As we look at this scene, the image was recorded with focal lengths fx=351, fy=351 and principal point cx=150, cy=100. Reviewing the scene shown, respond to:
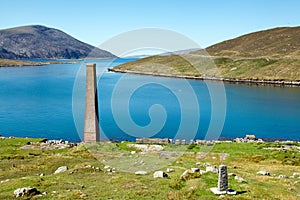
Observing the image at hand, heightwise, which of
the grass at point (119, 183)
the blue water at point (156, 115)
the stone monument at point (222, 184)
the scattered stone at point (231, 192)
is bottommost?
the blue water at point (156, 115)

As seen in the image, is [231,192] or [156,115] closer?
[231,192]

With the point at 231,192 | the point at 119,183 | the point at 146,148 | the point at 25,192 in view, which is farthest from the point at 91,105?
the point at 231,192

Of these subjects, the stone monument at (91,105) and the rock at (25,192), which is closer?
the rock at (25,192)

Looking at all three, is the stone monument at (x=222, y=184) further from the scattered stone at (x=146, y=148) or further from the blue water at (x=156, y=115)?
the blue water at (x=156, y=115)

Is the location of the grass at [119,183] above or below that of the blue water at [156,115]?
above

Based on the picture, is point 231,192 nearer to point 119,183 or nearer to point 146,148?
point 119,183

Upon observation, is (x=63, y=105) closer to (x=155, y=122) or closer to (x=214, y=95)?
(x=155, y=122)

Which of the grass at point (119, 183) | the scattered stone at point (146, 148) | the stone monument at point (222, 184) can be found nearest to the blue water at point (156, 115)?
the scattered stone at point (146, 148)

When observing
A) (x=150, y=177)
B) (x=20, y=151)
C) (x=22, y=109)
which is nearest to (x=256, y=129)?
(x=20, y=151)

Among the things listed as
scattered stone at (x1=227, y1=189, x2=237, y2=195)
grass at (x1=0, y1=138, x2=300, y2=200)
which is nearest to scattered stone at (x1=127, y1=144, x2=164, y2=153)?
grass at (x1=0, y1=138, x2=300, y2=200)

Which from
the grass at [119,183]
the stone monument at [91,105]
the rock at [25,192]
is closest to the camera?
the rock at [25,192]

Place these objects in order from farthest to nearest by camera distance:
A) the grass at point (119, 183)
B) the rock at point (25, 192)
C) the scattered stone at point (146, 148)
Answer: the scattered stone at point (146, 148), the grass at point (119, 183), the rock at point (25, 192)

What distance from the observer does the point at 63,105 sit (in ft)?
332

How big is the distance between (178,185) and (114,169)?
302 inches
